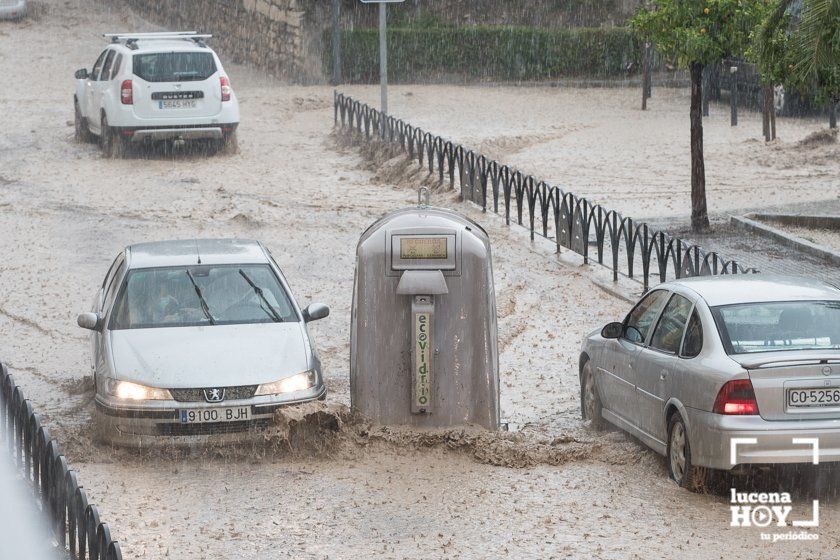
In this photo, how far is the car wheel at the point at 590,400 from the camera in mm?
10172

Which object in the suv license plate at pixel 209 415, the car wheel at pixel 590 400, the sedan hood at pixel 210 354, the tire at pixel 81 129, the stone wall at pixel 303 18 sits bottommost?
the car wheel at pixel 590 400

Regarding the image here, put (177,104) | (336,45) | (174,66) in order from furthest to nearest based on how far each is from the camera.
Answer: (336,45)
(174,66)
(177,104)

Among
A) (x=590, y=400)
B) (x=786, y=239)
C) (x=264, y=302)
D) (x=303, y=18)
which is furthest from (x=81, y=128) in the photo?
(x=590, y=400)

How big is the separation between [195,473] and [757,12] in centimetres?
1135

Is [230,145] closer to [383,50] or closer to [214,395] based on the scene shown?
[383,50]

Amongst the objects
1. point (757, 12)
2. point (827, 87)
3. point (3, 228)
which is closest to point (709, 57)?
point (757, 12)

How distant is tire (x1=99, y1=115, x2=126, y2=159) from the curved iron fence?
4.42 metres

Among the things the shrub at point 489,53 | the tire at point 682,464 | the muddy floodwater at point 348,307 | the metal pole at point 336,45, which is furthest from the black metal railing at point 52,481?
the shrub at point 489,53

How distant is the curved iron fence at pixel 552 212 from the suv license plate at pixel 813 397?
5.21 m

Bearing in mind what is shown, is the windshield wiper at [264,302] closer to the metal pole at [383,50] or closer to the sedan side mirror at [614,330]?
the sedan side mirror at [614,330]

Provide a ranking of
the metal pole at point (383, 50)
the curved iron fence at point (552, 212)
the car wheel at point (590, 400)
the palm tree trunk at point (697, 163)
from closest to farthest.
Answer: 1. the car wheel at point (590, 400)
2. the curved iron fence at point (552, 212)
3. the palm tree trunk at point (697, 163)
4. the metal pole at point (383, 50)

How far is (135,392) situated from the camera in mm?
9141

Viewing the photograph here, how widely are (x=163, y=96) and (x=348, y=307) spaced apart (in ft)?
29.2

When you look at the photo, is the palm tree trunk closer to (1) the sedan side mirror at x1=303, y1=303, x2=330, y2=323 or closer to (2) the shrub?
(1) the sedan side mirror at x1=303, y1=303, x2=330, y2=323
